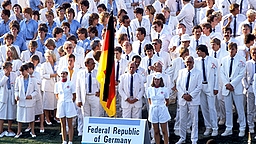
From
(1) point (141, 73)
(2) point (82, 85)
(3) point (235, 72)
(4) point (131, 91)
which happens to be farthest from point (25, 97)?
(3) point (235, 72)

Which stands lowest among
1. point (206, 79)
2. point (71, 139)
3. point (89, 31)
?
point (71, 139)

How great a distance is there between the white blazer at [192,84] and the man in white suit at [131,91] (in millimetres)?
932

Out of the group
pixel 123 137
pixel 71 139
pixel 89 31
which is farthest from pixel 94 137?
pixel 89 31

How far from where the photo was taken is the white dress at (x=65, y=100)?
16.0m

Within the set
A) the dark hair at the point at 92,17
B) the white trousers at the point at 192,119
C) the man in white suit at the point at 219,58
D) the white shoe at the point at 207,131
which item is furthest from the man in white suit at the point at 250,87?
the dark hair at the point at 92,17

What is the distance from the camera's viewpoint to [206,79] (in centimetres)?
1631

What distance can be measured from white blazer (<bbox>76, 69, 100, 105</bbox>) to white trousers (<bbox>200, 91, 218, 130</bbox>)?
8.41 ft

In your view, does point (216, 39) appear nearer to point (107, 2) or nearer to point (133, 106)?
point (133, 106)

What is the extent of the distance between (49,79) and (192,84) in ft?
12.7

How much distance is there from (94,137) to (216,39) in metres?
5.23

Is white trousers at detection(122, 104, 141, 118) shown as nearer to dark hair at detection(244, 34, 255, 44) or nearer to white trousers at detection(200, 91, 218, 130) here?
white trousers at detection(200, 91, 218, 130)

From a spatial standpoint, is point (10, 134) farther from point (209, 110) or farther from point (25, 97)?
point (209, 110)

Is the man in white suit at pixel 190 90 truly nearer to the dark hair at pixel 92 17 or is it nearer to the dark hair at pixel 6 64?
the dark hair at pixel 92 17

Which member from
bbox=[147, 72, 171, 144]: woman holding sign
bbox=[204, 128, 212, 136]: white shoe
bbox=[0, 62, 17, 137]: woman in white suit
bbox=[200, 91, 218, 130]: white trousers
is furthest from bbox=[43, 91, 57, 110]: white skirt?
bbox=[204, 128, 212, 136]: white shoe
